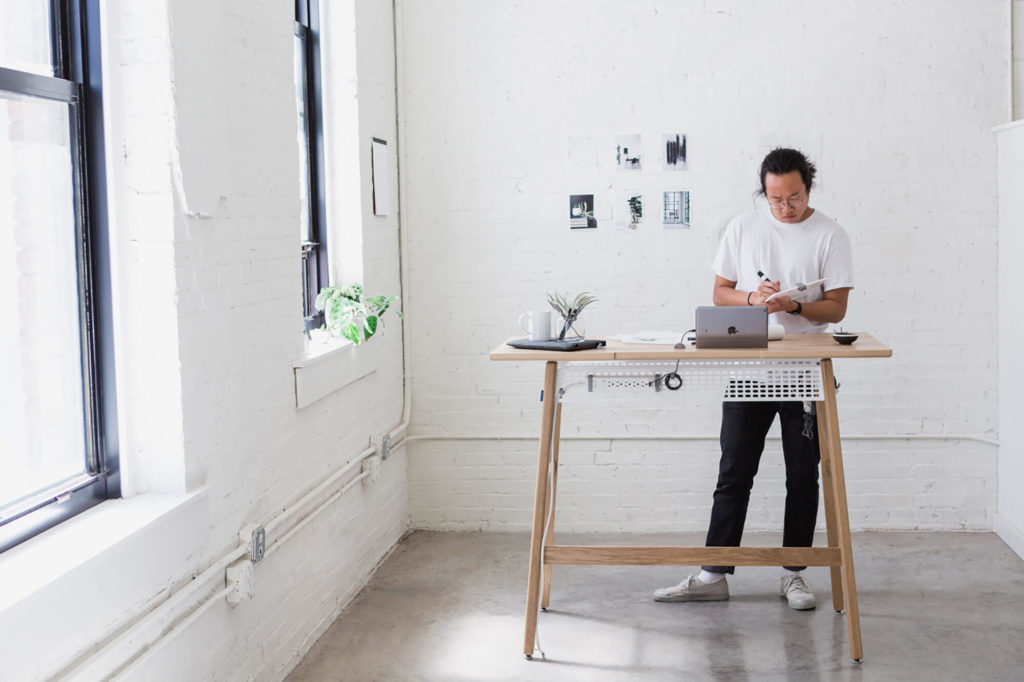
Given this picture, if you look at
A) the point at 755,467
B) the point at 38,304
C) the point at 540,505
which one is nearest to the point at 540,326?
the point at 540,505

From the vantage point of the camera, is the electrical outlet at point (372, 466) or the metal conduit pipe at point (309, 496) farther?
the electrical outlet at point (372, 466)

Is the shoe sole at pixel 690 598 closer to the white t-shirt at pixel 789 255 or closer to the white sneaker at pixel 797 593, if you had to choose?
the white sneaker at pixel 797 593

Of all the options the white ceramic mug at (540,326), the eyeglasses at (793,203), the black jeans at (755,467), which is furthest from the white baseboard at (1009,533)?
the white ceramic mug at (540,326)

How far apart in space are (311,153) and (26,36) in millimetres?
1860

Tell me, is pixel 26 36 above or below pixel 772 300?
above

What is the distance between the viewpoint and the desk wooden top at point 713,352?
10.5 feet

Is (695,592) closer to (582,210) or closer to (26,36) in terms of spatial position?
(582,210)

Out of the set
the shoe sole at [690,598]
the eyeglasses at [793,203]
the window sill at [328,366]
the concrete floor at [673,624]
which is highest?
the eyeglasses at [793,203]

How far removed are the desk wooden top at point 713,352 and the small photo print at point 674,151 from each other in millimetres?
1613

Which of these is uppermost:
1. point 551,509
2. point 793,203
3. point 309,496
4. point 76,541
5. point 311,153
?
point 311,153

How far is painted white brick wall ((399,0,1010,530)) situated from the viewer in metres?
4.70

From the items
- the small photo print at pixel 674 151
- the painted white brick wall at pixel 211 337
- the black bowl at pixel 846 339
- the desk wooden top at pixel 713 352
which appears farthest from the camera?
the small photo print at pixel 674 151

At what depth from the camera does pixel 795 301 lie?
3.70m

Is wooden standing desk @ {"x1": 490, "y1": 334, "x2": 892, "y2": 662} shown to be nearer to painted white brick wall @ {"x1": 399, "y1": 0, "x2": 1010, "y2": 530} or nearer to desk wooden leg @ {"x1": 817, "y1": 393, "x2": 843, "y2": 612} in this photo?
desk wooden leg @ {"x1": 817, "y1": 393, "x2": 843, "y2": 612}
